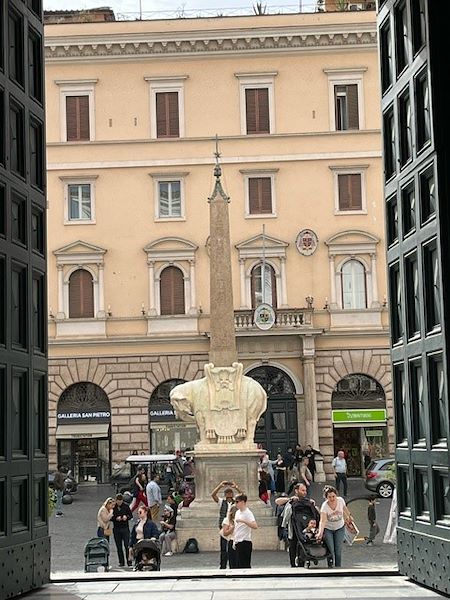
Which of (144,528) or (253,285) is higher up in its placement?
(253,285)

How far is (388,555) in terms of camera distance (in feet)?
71.8

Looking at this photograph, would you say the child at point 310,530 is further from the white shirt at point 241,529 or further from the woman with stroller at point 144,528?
the woman with stroller at point 144,528

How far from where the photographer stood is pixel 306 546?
16.8m

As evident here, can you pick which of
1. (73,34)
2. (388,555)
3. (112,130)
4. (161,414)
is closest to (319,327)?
(161,414)

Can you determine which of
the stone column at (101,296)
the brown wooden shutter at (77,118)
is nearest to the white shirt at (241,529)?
the stone column at (101,296)

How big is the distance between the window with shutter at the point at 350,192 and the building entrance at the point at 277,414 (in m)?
6.43

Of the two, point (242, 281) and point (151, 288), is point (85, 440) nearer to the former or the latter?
point (151, 288)

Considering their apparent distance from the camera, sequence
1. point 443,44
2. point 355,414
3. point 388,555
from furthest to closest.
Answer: point 355,414 → point 388,555 → point 443,44

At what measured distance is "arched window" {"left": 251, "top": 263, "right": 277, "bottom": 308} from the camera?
44.8m

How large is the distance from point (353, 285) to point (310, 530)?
2832cm

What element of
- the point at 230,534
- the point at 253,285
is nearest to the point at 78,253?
the point at 253,285

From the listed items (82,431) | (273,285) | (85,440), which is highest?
(273,285)

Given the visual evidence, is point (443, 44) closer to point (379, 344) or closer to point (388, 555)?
point (388, 555)

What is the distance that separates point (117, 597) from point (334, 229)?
34203 millimetres
